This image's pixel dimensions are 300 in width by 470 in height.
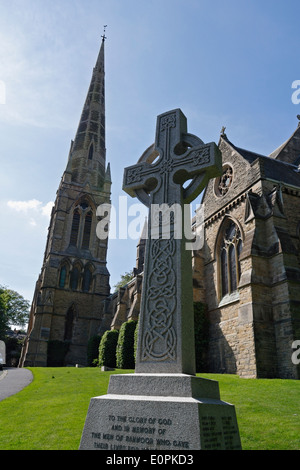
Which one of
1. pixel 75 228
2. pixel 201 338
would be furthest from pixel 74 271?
pixel 201 338

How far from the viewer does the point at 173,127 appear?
17.2 feet

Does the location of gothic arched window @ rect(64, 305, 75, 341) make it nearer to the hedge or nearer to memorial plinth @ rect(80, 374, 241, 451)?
the hedge

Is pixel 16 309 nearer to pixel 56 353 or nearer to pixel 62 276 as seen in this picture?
pixel 62 276

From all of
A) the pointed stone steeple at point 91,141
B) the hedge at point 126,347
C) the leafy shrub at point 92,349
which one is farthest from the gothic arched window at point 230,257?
the pointed stone steeple at point 91,141

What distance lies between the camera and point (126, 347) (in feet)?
76.2

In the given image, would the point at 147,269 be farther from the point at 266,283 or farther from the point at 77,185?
the point at 77,185

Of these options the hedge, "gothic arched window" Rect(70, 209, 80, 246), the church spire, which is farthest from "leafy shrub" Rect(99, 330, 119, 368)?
the church spire

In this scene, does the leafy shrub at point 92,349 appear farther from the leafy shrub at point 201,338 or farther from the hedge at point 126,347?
the leafy shrub at point 201,338

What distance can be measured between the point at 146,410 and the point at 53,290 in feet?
107

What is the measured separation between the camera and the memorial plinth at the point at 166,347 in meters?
3.03

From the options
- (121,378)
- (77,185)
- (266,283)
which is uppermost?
(77,185)

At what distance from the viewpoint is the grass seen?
534 centimetres

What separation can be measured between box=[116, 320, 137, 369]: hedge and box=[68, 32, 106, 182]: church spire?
79.4ft
